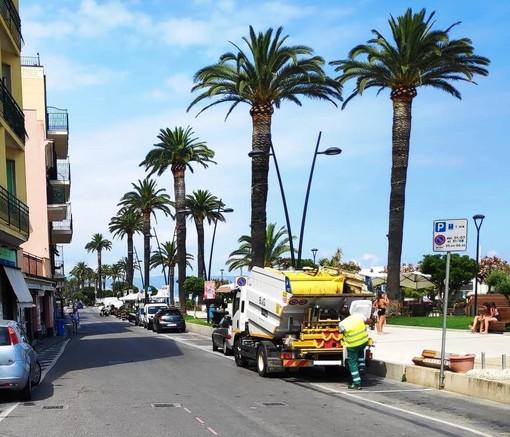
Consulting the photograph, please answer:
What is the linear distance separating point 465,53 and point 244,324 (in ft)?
67.8

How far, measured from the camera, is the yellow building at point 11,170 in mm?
22891

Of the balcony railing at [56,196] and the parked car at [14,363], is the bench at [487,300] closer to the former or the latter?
the balcony railing at [56,196]

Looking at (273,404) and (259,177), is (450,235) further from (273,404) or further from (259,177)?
(259,177)

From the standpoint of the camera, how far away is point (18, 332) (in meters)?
13.1

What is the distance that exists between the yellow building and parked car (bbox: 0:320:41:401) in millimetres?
10049

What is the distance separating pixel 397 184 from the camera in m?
33.2

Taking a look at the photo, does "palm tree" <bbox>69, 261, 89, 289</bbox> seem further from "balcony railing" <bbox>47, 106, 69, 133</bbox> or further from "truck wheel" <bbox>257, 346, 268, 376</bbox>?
"truck wheel" <bbox>257, 346, 268, 376</bbox>

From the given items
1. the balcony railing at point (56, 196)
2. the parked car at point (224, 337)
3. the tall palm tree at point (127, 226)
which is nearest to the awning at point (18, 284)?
the parked car at point (224, 337)

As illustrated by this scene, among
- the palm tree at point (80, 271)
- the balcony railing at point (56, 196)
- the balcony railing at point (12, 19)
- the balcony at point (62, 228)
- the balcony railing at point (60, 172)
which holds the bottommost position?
the palm tree at point (80, 271)

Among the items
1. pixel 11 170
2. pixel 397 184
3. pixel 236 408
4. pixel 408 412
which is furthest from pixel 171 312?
pixel 408 412

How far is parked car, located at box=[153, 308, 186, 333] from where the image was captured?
41.3 metres

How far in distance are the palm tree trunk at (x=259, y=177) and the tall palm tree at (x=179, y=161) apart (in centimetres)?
2156

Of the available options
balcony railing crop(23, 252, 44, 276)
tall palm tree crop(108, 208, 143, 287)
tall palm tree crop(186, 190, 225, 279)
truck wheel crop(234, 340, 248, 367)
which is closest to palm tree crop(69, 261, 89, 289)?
tall palm tree crop(108, 208, 143, 287)

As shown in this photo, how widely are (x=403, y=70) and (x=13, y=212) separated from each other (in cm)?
1957
